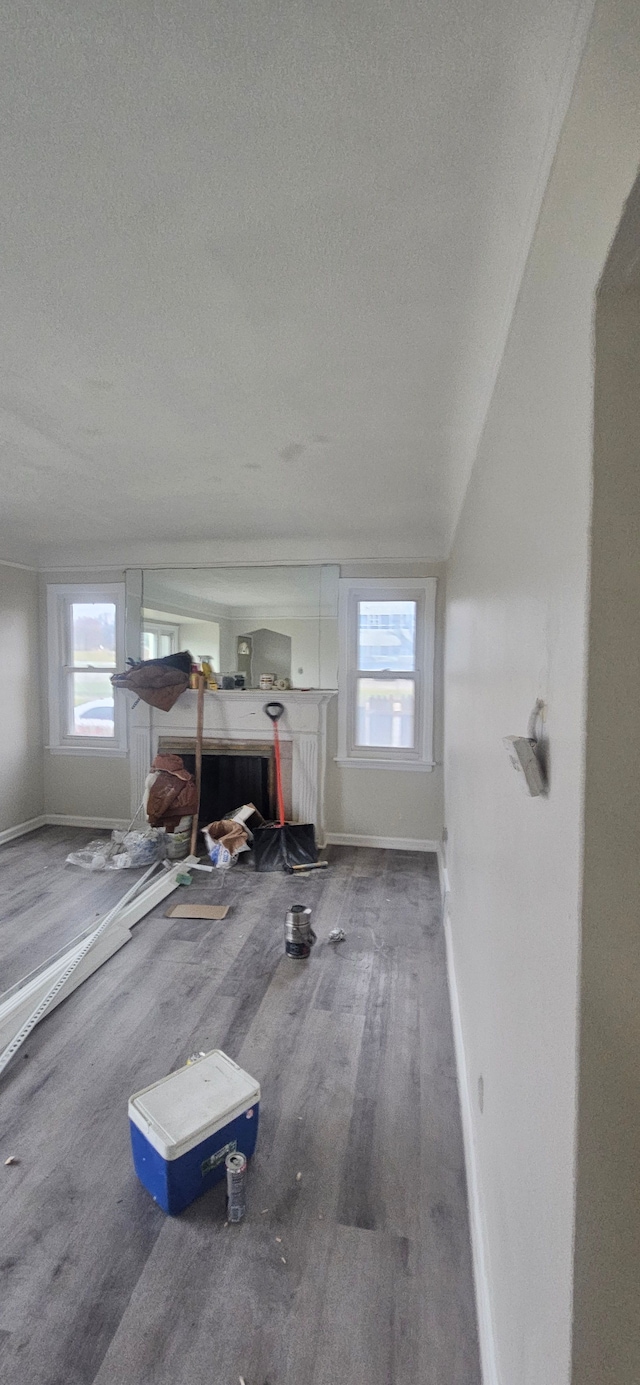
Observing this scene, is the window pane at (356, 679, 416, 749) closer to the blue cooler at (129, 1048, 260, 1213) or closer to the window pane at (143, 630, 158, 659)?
the window pane at (143, 630, 158, 659)

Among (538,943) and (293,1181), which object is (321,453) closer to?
(538,943)

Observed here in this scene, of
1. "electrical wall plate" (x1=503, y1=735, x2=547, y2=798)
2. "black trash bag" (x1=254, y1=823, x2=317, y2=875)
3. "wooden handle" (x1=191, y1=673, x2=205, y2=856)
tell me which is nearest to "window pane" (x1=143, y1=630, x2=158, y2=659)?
"wooden handle" (x1=191, y1=673, x2=205, y2=856)

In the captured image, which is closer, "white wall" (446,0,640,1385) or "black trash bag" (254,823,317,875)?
"white wall" (446,0,640,1385)

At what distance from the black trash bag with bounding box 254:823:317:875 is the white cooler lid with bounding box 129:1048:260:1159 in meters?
2.36

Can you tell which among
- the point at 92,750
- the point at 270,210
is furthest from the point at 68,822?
the point at 270,210

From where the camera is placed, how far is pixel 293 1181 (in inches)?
64.6

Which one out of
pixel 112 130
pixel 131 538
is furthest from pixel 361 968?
pixel 131 538

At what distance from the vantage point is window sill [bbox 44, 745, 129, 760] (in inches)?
194

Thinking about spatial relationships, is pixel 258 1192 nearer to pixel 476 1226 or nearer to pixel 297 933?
pixel 476 1226

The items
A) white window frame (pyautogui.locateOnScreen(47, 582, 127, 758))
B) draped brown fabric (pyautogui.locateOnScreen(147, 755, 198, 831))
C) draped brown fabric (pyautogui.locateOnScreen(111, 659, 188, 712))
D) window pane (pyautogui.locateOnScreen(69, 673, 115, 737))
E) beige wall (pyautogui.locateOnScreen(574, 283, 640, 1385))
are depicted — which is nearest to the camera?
beige wall (pyautogui.locateOnScreen(574, 283, 640, 1385))

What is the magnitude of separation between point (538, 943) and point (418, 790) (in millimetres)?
3628

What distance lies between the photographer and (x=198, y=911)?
3357 millimetres

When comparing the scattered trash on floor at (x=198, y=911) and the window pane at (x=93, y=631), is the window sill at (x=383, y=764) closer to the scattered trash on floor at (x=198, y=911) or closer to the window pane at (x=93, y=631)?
the scattered trash on floor at (x=198, y=911)

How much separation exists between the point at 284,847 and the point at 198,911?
99cm
